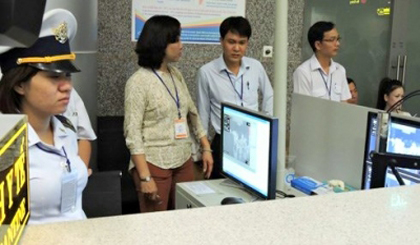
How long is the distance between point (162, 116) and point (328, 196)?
156 centimetres

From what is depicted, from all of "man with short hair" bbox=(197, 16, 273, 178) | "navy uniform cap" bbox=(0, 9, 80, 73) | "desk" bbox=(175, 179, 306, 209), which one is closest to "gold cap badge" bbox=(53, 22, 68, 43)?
"navy uniform cap" bbox=(0, 9, 80, 73)

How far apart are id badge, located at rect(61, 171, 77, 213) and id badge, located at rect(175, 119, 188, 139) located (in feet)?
3.27

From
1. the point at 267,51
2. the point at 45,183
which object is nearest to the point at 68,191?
the point at 45,183

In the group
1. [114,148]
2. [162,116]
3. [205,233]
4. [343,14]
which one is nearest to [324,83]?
[162,116]

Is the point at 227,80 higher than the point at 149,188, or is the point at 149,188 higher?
the point at 227,80

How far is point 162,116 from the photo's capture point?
2.24 metres

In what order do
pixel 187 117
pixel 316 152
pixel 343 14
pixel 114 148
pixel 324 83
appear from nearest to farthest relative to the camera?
pixel 316 152
pixel 187 117
pixel 324 83
pixel 114 148
pixel 343 14

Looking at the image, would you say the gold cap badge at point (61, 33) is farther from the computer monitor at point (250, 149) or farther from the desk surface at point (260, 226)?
the desk surface at point (260, 226)

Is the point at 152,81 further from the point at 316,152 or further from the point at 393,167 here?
the point at 393,167

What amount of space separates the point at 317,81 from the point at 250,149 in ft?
4.17

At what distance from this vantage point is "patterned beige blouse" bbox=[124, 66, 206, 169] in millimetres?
2199

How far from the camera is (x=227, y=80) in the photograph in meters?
2.72

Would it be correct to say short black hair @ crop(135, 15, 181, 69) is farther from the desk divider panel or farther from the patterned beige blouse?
the desk divider panel

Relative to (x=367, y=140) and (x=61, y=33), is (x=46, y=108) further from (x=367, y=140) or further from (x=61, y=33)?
(x=367, y=140)
